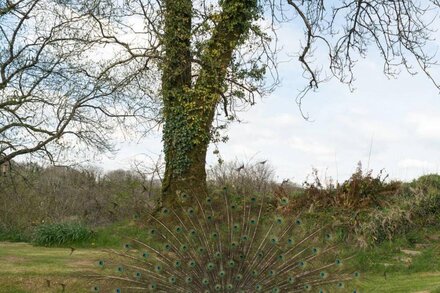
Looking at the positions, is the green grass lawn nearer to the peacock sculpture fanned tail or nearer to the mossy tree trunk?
the peacock sculpture fanned tail

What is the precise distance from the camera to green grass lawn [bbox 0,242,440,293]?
10.5 m

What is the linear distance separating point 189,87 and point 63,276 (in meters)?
6.88

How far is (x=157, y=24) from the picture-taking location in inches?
641

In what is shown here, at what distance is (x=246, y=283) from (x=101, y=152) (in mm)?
10191

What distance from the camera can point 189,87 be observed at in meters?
16.2

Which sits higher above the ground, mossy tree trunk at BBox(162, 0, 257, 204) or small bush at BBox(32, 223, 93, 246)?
mossy tree trunk at BBox(162, 0, 257, 204)

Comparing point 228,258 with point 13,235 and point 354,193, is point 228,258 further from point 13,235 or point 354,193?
point 13,235

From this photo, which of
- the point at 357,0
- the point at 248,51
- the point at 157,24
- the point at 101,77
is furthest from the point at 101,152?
the point at 357,0

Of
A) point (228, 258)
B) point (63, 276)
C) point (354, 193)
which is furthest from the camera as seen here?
point (354, 193)

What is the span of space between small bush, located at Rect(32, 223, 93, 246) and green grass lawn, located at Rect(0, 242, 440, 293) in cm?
193

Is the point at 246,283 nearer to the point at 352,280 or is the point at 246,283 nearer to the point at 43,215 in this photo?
the point at 352,280

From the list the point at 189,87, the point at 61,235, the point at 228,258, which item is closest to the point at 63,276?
the point at 228,258

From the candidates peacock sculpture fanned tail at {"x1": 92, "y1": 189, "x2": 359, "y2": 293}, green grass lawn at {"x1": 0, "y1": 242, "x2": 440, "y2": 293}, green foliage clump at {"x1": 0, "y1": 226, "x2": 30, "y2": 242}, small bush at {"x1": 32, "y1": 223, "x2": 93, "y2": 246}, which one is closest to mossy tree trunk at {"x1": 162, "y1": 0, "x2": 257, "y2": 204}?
small bush at {"x1": 32, "y1": 223, "x2": 93, "y2": 246}

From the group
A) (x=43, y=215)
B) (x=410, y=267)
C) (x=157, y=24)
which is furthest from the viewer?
(x=43, y=215)
